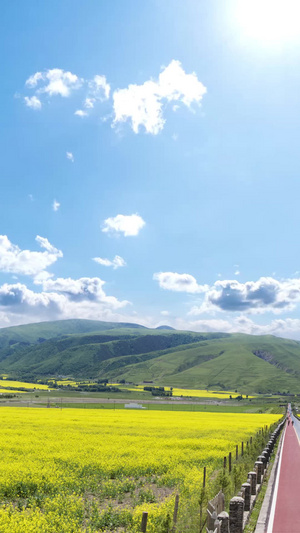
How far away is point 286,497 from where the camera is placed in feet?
60.6

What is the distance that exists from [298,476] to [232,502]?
13.5 m

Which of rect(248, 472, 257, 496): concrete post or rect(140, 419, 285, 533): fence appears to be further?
rect(248, 472, 257, 496): concrete post

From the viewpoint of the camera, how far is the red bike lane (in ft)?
46.9

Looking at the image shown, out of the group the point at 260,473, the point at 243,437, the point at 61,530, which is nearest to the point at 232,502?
the point at 61,530

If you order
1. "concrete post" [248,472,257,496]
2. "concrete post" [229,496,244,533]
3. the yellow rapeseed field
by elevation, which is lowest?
the yellow rapeseed field

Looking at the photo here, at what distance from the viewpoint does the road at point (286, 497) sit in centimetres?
1430

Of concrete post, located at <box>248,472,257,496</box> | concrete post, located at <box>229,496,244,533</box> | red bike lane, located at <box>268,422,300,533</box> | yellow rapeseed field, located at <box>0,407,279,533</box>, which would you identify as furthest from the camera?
concrete post, located at <box>248,472,257,496</box>

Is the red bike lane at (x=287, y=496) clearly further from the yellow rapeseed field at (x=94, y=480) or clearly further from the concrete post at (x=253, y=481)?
the yellow rapeseed field at (x=94, y=480)

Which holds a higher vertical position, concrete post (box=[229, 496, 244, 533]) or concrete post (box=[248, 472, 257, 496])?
concrete post (box=[229, 496, 244, 533])

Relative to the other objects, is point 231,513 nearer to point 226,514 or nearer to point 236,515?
point 236,515

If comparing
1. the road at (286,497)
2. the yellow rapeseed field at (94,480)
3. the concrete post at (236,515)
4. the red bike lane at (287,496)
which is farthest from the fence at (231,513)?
the yellow rapeseed field at (94,480)

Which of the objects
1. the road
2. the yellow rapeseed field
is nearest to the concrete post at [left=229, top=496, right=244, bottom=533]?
the road

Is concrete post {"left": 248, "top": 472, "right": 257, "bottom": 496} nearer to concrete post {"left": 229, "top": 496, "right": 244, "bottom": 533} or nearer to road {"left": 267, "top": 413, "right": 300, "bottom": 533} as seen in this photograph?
road {"left": 267, "top": 413, "right": 300, "bottom": 533}

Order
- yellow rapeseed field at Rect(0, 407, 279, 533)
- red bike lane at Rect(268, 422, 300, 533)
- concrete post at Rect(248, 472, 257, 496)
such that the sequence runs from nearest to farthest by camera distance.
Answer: red bike lane at Rect(268, 422, 300, 533) < yellow rapeseed field at Rect(0, 407, 279, 533) < concrete post at Rect(248, 472, 257, 496)
